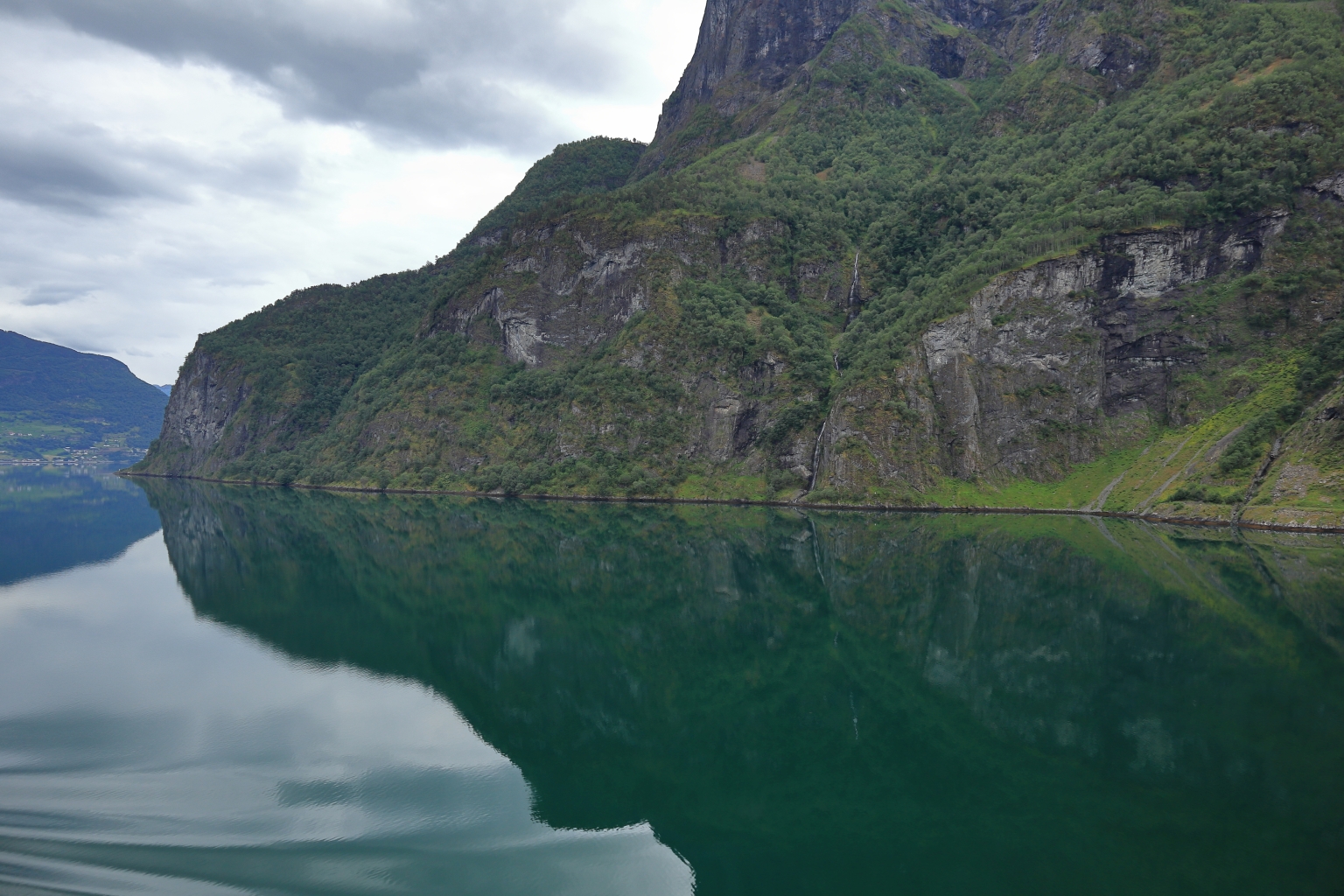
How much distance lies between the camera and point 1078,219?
95750mm

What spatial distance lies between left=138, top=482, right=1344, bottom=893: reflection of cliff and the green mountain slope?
122 ft

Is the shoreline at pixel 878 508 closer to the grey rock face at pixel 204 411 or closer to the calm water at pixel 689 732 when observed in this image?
the calm water at pixel 689 732

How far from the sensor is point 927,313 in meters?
100

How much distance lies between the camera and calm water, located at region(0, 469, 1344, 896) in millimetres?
13820

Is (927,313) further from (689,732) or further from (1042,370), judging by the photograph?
(689,732)

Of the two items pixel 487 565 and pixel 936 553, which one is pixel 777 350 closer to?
pixel 936 553

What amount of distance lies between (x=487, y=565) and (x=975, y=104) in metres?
179

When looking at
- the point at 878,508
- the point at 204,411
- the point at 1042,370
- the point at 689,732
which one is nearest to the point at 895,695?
the point at 689,732

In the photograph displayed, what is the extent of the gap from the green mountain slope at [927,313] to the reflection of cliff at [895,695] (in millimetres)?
37158

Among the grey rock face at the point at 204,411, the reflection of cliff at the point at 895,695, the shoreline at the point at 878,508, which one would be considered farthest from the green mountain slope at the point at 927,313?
the reflection of cliff at the point at 895,695

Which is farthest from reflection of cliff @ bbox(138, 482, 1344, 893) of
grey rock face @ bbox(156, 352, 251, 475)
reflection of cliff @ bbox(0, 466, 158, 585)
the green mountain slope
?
grey rock face @ bbox(156, 352, 251, 475)

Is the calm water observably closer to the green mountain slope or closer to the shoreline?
the shoreline

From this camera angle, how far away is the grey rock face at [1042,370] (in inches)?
3418

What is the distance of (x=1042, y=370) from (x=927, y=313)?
17.1 meters
